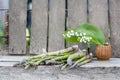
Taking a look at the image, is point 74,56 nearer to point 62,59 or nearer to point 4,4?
point 62,59

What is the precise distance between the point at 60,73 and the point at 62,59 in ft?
0.50

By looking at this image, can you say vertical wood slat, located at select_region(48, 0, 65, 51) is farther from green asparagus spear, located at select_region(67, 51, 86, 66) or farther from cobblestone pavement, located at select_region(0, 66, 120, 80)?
cobblestone pavement, located at select_region(0, 66, 120, 80)

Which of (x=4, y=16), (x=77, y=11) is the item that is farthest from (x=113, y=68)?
(x=4, y=16)

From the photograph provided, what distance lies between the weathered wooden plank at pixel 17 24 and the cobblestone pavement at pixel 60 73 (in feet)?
1.16

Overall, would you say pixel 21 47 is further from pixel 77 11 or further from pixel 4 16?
pixel 77 11

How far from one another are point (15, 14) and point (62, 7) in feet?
1.33

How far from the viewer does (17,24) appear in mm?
2676

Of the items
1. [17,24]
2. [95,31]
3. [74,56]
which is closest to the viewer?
[74,56]

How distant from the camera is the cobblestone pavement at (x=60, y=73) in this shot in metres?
2.36

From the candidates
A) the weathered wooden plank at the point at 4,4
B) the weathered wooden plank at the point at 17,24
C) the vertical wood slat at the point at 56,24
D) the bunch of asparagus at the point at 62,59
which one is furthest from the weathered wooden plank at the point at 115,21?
the weathered wooden plank at the point at 4,4

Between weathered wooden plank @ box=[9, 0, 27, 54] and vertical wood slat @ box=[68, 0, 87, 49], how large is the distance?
→ 0.39m

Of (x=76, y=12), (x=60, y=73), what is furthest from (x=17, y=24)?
(x=60, y=73)

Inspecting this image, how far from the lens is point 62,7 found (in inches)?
105

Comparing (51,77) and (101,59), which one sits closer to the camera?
(51,77)
